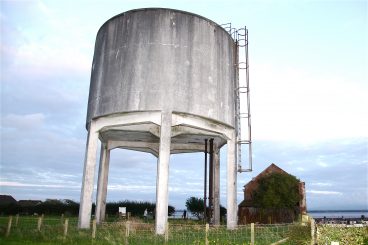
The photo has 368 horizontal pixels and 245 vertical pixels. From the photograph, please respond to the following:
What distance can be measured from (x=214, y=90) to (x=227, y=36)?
12.4ft

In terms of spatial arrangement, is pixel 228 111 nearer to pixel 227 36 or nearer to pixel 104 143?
pixel 227 36

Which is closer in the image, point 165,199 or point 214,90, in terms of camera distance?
point 165,199

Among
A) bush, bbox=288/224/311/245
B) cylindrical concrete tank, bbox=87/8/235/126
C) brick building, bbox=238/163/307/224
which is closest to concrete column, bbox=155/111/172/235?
cylindrical concrete tank, bbox=87/8/235/126

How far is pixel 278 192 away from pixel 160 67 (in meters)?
16.2

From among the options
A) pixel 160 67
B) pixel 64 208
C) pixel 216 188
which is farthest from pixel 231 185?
pixel 64 208

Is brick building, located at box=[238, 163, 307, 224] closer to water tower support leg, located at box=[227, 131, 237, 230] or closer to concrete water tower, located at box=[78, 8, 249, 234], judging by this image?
water tower support leg, located at box=[227, 131, 237, 230]

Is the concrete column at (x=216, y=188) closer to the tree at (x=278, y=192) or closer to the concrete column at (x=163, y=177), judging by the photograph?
the concrete column at (x=163, y=177)

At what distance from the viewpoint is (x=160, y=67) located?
17.7m

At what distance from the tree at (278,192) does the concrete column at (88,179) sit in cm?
1557

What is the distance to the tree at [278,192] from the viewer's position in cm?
2867

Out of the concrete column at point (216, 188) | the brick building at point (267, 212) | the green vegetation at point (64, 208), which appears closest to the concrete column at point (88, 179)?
the concrete column at point (216, 188)

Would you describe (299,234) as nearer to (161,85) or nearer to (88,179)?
(161,85)

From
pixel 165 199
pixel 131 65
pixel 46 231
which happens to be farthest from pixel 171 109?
pixel 46 231

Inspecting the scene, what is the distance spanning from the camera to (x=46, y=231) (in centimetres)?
1638
